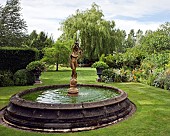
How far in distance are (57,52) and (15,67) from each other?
342 inches

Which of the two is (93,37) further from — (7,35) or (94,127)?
(94,127)

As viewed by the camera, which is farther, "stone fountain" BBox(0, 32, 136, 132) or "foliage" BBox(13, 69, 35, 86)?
"foliage" BBox(13, 69, 35, 86)

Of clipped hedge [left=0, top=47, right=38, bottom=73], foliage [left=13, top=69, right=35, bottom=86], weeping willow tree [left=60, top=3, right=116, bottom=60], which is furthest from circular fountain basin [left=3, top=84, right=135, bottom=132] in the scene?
weeping willow tree [left=60, top=3, right=116, bottom=60]

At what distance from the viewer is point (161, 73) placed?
12445 mm

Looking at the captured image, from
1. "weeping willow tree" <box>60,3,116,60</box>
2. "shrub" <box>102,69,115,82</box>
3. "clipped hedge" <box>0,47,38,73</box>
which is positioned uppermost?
"weeping willow tree" <box>60,3,116,60</box>

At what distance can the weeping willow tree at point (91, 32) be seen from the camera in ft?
87.2

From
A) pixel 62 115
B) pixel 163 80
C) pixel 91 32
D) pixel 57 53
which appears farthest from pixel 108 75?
pixel 91 32

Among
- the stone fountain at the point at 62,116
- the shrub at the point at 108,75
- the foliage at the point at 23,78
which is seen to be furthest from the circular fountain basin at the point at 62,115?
the shrub at the point at 108,75

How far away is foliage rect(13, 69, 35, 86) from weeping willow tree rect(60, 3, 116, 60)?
13.6m

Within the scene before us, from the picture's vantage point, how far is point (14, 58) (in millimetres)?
14195

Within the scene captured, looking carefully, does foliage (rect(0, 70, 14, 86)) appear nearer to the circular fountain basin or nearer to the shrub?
the shrub

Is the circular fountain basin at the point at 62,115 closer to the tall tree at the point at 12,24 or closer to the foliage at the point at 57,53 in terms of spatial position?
the foliage at the point at 57,53

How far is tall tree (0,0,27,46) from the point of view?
2769cm

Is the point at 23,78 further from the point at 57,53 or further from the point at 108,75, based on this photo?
the point at 57,53
